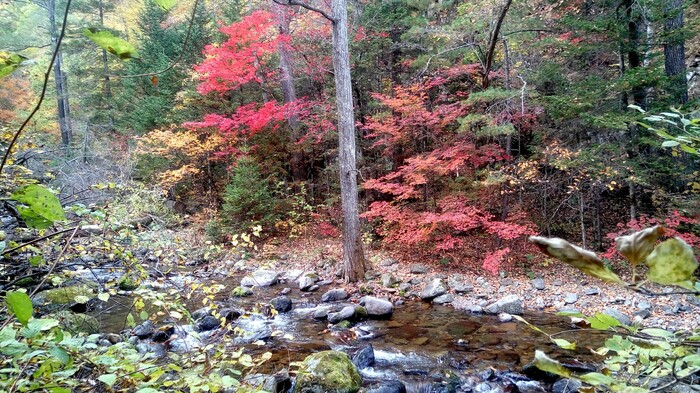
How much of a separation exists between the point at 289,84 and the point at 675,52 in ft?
29.8

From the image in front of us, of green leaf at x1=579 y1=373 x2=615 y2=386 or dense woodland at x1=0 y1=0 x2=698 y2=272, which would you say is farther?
dense woodland at x1=0 y1=0 x2=698 y2=272

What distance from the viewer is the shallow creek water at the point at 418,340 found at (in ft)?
15.6

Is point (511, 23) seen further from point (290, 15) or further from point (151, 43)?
point (151, 43)

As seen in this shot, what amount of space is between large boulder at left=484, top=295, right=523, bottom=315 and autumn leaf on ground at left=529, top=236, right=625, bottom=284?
21.2 feet

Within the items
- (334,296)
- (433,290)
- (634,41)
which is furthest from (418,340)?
(634,41)

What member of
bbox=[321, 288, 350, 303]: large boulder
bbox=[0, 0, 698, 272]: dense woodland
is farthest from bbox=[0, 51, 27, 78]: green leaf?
bbox=[321, 288, 350, 303]: large boulder

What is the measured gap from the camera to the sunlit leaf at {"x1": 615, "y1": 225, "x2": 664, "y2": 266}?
379 millimetres

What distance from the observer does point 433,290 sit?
23.1 feet

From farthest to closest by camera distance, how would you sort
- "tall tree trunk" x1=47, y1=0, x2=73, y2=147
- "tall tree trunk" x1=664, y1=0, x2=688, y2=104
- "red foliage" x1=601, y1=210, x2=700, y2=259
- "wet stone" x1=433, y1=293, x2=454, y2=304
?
"tall tree trunk" x1=47, y1=0, x2=73, y2=147
"wet stone" x1=433, y1=293, x2=454, y2=304
"tall tree trunk" x1=664, y1=0, x2=688, y2=104
"red foliage" x1=601, y1=210, x2=700, y2=259

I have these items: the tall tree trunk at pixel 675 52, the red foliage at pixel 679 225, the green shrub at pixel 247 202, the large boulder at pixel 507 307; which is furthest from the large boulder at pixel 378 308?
the tall tree trunk at pixel 675 52

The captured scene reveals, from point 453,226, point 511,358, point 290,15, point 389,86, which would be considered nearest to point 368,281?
point 453,226

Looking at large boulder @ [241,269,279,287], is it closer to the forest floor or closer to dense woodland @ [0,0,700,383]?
the forest floor

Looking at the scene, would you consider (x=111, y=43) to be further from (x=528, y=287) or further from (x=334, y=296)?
(x=528, y=287)

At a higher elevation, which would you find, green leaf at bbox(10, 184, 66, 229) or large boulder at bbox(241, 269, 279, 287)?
green leaf at bbox(10, 184, 66, 229)
